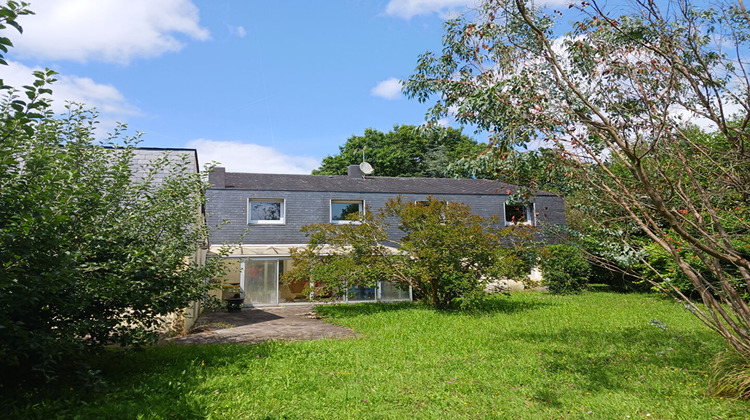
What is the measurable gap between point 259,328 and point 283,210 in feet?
34.6

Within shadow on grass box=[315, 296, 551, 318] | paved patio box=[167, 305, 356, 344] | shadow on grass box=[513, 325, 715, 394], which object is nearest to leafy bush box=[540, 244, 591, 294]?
shadow on grass box=[315, 296, 551, 318]

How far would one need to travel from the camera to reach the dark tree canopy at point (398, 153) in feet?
132

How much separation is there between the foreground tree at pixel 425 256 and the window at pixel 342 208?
21.1 feet

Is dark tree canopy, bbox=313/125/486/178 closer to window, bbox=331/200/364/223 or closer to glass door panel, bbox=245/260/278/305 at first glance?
window, bbox=331/200/364/223

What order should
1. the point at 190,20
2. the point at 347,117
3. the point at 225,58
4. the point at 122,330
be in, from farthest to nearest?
the point at 347,117 → the point at 225,58 → the point at 190,20 → the point at 122,330

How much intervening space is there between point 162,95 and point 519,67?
22.0 ft

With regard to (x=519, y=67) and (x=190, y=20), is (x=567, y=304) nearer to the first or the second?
(x=519, y=67)

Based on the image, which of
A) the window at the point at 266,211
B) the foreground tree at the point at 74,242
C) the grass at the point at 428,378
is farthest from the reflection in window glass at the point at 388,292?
the foreground tree at the point at 74,242

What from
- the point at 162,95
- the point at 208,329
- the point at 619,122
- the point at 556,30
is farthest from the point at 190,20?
the point at 208,329

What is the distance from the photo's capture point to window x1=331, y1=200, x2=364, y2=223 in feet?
77.5

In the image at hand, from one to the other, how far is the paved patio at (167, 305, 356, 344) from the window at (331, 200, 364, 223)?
21.6 feet

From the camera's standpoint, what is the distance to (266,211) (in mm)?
22828

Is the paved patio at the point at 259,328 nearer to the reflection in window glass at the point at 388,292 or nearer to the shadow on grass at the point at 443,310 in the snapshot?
the shadow on grass at the point at 443,310

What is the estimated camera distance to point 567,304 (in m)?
15.9
